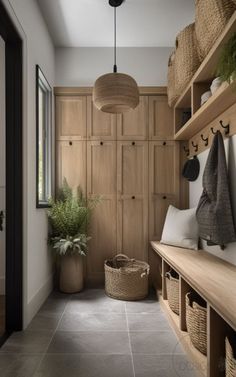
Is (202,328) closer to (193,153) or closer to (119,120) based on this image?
(193,153)

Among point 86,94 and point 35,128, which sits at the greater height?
point 86,94

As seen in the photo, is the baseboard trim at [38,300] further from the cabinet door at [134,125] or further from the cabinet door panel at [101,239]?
the cabinet door at [134,125]

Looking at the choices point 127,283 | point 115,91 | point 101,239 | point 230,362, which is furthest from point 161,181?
point 230,362

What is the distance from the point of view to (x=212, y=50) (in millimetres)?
2037

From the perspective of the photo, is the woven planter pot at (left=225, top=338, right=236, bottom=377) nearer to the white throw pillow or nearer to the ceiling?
the white throw pillow

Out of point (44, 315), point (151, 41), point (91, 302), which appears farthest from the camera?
point (151, 41)

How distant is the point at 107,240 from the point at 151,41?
236cm

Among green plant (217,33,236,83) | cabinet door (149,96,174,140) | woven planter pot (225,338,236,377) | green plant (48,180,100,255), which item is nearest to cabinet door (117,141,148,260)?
cabinet door (149,96,174,140)

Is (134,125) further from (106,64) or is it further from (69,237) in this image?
(69,237)

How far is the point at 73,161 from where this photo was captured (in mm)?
3627

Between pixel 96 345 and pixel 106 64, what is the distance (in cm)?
301

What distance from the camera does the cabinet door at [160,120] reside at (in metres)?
3.63

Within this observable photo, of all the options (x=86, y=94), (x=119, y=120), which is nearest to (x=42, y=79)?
(x=86, y=94)

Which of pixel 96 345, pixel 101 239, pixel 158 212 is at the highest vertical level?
pixel 158 212
